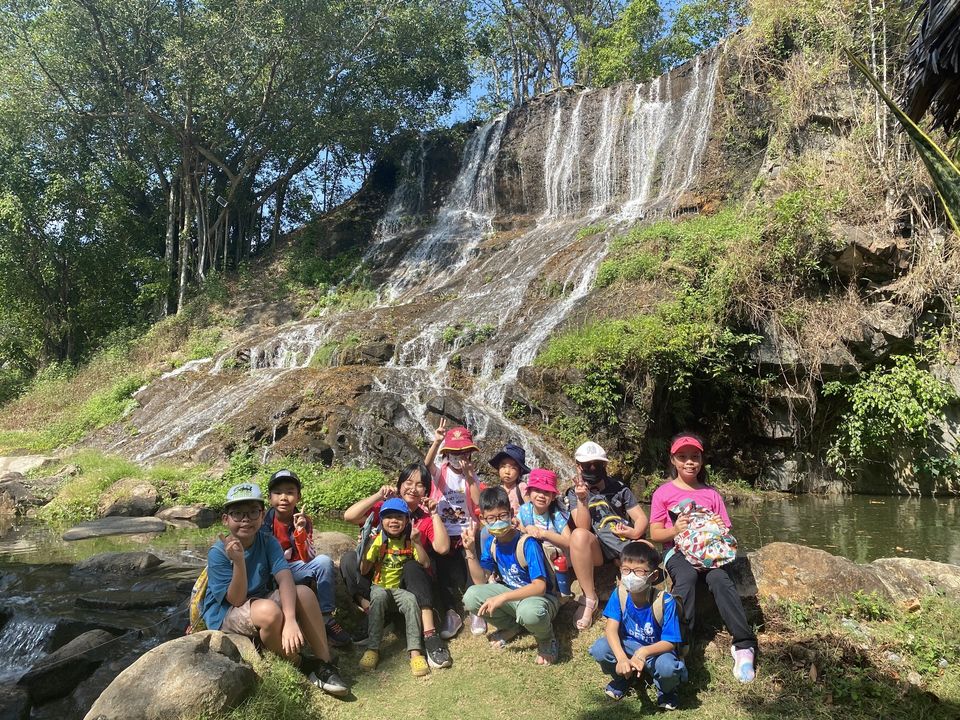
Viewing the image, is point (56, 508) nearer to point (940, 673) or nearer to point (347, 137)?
point (940, 673)

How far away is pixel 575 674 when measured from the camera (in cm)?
384

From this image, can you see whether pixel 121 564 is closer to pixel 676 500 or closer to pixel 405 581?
pixel 405 581

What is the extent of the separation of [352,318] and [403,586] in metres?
12.0

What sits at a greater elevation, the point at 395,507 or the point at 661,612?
the point at 395,507

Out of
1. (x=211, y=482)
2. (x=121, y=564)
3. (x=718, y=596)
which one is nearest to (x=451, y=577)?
(x=718, y=596)

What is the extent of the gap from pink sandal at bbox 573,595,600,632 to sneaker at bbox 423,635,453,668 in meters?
0.85

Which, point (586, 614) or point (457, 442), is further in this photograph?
point (457, 442)

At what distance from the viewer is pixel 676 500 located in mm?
4098

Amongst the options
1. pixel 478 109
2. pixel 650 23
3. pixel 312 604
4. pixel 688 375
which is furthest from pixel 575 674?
pixel 478 109

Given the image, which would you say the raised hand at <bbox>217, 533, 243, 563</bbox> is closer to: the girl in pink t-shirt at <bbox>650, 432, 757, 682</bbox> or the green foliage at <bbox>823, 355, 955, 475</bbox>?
the girl in pink t-shirt at <bbox>650, 432, 757, 682</bbox>

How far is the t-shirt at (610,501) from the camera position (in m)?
4.33

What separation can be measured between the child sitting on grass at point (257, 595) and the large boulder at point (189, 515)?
5977mm

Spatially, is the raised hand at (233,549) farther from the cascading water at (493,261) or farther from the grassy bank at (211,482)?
the cascading water at (493,261)

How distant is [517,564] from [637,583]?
2.82ft
